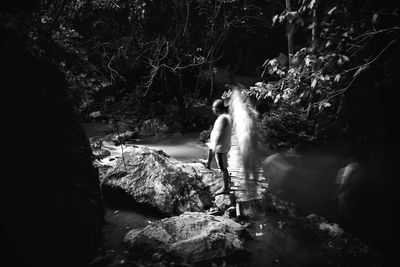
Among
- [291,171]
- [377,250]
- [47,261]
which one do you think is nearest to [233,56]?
[291,171]

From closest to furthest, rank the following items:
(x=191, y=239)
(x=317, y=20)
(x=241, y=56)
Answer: (x=317, y=20) < (x=191, y=239) < (x=241, y=56)

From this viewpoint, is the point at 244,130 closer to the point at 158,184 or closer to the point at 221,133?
the point at 221,133

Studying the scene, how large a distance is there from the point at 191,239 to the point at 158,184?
1783 millimetres

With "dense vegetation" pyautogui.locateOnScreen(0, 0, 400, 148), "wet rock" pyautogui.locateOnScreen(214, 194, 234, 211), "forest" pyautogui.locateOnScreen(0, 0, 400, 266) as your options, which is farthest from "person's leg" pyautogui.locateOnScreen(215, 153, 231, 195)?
"dense vegetation" pyautogui.locateOnScreen(0, 0, 400, 148)

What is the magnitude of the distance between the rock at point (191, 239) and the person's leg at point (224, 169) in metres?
1.22

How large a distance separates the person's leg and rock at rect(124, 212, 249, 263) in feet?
4.00

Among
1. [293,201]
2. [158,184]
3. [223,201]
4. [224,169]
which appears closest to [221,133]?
[224,169]

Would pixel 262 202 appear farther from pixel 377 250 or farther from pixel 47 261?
pixel 47 261

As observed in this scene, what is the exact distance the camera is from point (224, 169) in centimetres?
611

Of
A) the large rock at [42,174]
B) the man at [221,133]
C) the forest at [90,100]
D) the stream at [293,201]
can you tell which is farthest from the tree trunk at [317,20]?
the large rock at [42,174]

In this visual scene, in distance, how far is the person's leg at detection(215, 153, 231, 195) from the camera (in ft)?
19.9

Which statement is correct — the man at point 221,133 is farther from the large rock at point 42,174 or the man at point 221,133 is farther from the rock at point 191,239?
the large rock at point 42,174

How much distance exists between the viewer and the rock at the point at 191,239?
4375mm

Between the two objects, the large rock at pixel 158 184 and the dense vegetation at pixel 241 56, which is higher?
the dense vegetation at pixel 241 56
